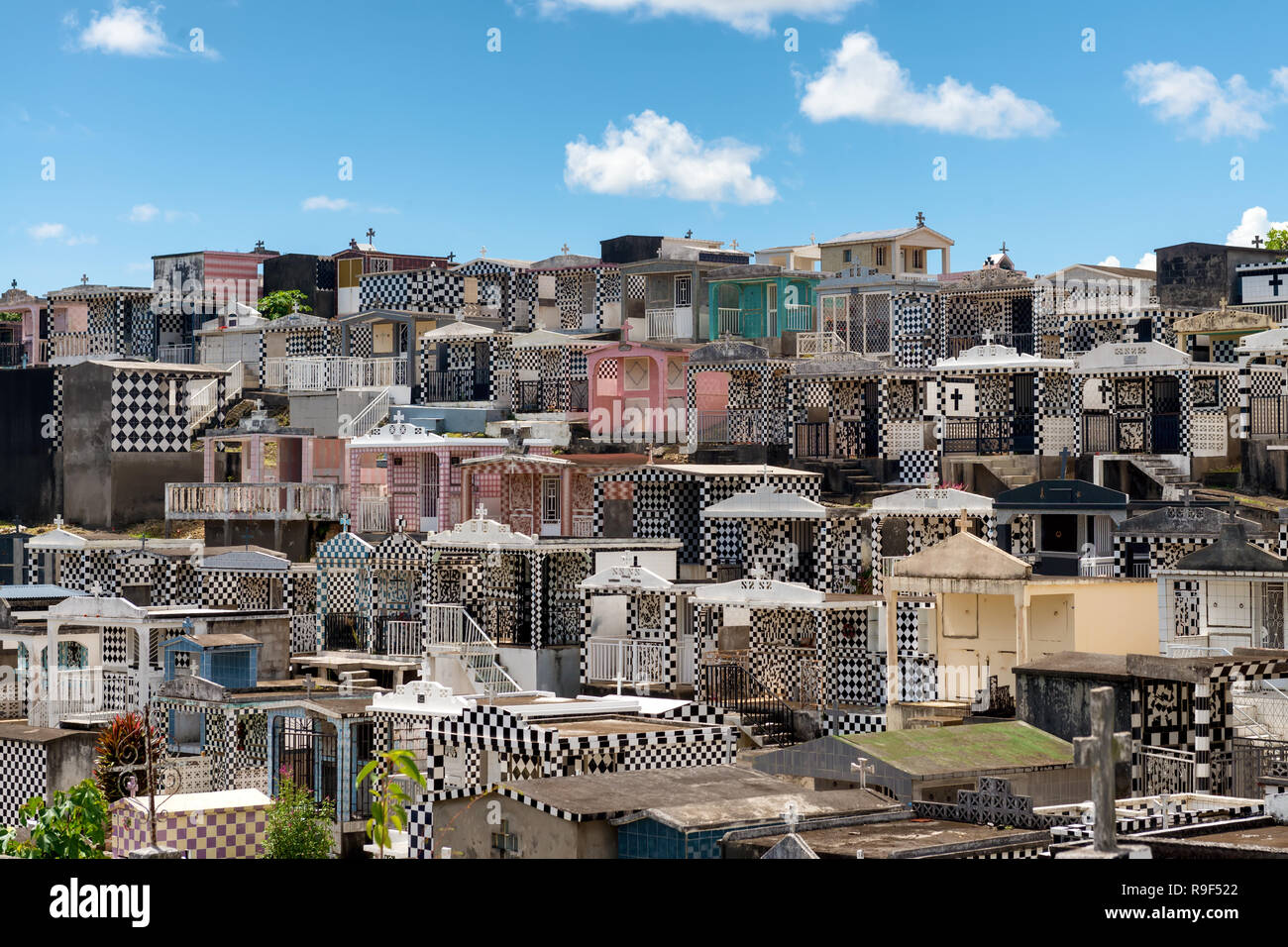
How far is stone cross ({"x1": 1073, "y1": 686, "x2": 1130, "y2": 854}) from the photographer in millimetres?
17812

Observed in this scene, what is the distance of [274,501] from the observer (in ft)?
162

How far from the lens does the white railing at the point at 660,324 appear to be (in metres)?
57.6

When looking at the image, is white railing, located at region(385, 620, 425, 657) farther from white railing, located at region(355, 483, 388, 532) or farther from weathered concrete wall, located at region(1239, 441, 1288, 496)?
weathered concrete wall, located at region(1239, 441, 1288, 496)

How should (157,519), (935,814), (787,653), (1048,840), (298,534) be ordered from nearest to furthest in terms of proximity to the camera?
1. (1048,840)
2. (935,814)
3. (787,653)
4. (298,534)
5. (157,519)

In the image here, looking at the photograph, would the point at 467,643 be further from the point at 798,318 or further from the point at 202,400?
the point at 202,400

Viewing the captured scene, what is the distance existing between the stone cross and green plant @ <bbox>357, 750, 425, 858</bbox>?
8623 mm

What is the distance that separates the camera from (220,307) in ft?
228

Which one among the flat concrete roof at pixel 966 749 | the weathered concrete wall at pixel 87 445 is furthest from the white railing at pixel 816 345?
the flat concrete roof at pixel 966 749

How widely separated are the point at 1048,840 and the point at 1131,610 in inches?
535

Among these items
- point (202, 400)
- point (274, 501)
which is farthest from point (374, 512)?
point (202, 400)

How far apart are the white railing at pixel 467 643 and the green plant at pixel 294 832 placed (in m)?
10.4

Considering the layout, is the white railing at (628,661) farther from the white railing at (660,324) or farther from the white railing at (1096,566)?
the white railing at (660,324)
